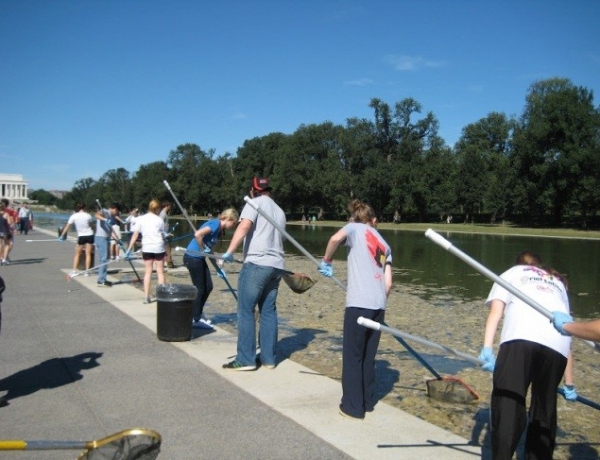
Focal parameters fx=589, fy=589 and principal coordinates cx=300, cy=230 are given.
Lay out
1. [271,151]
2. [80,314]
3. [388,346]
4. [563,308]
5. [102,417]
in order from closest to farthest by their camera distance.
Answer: [563,308] → [102,417] → [388,346] → [80,314] → [271,151]

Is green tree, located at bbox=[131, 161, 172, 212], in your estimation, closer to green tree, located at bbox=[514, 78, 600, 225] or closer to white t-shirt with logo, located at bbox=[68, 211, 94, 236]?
green tree, located at bbox=[514, 78, 600, 225]

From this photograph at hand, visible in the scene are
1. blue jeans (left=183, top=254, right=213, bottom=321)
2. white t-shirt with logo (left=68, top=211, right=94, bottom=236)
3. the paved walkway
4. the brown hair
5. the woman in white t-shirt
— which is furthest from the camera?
white t-shirt with logo (left=68, top=211, right=94, bottom=236)

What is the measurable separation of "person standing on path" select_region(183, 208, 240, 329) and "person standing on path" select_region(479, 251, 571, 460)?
5.13 metres

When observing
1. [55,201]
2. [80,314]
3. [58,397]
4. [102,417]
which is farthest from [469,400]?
[55,201]

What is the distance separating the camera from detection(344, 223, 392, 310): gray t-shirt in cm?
515

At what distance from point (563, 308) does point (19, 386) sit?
478cm

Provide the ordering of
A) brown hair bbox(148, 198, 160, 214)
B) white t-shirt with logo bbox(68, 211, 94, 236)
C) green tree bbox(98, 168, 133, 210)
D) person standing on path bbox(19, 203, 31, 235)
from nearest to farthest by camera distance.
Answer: brown hair bbox(148, 198, 160, 214) < white t-shirt with logo bbox(68, 211, 94, 236) < person standing on path bbox(19, 203, 31, 235) < green tree bbox(98, 168, 133, 210)

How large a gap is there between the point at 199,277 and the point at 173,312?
1312 millimetres

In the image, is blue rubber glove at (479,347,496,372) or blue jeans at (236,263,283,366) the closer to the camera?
blue rubber glove at (479,347,496,372)

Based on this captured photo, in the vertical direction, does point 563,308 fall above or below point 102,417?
above

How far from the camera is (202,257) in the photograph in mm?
8680

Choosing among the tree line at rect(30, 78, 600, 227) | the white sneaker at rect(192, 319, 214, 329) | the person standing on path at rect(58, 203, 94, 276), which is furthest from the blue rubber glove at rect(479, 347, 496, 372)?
the tree line at rect(30, 78, 600, 227)

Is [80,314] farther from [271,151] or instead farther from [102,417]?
[271,151]

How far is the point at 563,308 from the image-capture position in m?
3.85
